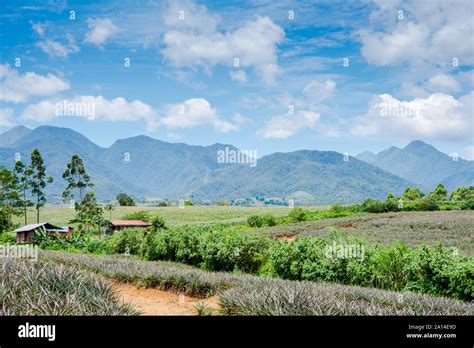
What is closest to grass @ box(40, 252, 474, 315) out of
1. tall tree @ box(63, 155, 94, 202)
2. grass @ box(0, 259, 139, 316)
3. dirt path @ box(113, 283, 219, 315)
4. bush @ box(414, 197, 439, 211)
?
Result: dirt path @ box(113, 283, 219, 315)

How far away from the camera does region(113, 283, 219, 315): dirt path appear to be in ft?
24.6

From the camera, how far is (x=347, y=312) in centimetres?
448

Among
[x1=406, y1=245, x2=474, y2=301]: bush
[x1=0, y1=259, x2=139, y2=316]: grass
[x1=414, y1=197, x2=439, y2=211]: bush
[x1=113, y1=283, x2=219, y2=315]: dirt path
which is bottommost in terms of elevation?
[x1=414, y1=197, x2=439, y2=211]: bush

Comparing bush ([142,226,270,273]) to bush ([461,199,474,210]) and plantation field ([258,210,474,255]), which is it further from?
bush ([461,199,474,210])

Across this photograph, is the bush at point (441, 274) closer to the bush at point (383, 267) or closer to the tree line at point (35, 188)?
the bush at point (383, 267)

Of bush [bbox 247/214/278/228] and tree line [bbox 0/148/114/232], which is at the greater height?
tree line [bbox 0/148/114/232]

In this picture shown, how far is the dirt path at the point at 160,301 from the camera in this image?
7500 mm

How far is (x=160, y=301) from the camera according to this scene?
28.6ft

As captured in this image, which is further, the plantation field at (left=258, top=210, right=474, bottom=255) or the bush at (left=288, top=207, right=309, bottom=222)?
the bush at (left=288, top=207, right=309, bottom=222)

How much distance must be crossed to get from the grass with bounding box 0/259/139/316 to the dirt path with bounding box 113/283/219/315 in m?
1.53

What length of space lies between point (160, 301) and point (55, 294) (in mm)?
3989

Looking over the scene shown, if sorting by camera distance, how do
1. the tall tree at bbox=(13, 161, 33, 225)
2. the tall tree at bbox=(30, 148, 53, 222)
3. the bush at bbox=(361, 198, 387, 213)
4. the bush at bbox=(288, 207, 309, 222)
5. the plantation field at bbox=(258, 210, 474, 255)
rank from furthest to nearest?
the bush at bbox=(361, 198, 387, 213)
the bush at bbox=(288, 207, 309, 222)
the tall tree at bbox=(30, 148, 53, 222)
the tall tree at bbox=(13, 161, 33, 225)
the plantation field at bbox=(258, 210, 474, 255)

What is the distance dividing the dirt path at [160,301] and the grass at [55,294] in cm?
153
